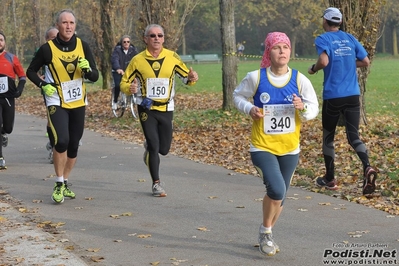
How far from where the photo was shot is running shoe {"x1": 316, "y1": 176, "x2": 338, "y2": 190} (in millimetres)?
10148

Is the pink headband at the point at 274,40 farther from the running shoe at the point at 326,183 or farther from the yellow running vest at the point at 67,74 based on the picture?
the running shoe at the point at 326,183

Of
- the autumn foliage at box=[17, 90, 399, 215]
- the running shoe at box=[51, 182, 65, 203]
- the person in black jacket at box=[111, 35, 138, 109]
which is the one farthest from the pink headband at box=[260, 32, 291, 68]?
the person in black jacket at box=[111, 35, 138, 109]

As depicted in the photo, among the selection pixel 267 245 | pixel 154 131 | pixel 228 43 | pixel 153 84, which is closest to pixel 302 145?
pixel 154 131

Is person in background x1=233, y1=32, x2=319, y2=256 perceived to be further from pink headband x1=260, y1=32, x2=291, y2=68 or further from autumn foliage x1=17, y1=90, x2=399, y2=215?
autumn foliage x1=17, y1=90, x2=399, y2=215

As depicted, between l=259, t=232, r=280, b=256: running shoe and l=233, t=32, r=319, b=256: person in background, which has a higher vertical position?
l=233, t=32, r=319, b=256: person in background

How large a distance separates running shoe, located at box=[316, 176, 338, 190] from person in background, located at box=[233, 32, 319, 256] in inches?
125

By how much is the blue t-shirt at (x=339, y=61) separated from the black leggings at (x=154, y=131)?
2037mm

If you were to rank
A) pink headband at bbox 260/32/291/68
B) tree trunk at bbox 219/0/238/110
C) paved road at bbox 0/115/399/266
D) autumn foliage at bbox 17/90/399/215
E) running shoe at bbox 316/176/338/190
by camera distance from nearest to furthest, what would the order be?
pink headband at bbox 260/32/291/68
paved road at bbox 0/115/399/266
running shoe at bbox 316/176/338/190
autumn foliage at bbox 17/90/399/215
tree trunk at bbox 219/0/238/110

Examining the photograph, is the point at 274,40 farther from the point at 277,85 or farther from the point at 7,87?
the point at 7,87

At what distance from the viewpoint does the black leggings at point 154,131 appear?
10.1 metres

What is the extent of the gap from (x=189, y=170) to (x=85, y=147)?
383 centimetres

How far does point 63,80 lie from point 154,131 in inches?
50.8

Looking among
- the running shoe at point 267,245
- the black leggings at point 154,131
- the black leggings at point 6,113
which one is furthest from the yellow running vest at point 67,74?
the running shoe at point 267,245

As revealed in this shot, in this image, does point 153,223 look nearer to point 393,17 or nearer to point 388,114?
point 388,114
